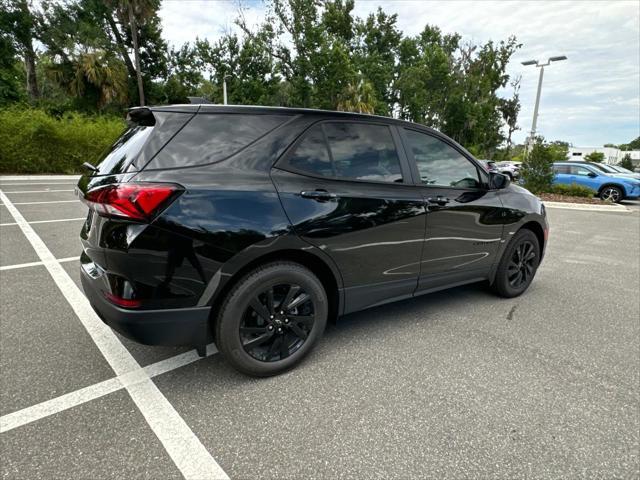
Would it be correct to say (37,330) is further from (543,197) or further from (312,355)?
(543,197)

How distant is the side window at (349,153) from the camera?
97.3 inches

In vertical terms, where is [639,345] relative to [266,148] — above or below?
below

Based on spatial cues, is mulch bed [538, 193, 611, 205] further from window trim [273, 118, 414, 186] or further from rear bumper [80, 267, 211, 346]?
rear bumper [80, 267, 211, 346]

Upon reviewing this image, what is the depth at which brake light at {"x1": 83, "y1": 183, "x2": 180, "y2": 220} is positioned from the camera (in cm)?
192

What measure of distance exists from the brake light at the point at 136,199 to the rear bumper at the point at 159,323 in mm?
501

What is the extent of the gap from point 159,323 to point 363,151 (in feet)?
5.91

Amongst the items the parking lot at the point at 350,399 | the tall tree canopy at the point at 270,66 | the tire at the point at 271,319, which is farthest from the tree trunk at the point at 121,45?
the tire at the point at 271,319

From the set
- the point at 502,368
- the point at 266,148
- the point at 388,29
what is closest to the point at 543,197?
the point at 502,368

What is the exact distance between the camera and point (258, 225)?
2.17 meters

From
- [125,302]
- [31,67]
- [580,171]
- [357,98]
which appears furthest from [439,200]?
[31,67]

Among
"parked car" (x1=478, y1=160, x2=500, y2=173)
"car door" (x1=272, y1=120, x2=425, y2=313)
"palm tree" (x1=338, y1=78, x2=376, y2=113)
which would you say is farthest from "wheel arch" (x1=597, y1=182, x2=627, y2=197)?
"palm tree" (x1=338, y1=78, x2=376, y2=113)

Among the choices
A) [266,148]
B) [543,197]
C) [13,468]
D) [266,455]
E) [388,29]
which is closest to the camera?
[13,468]

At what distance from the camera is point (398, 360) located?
8.87 feet

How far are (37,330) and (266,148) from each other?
242 cm
